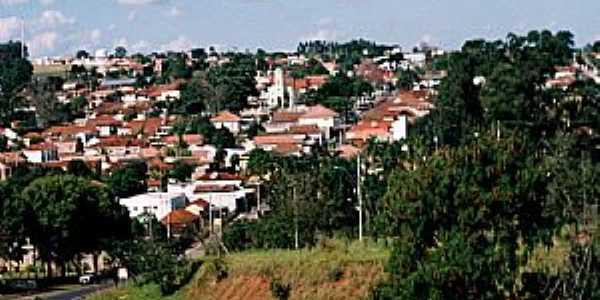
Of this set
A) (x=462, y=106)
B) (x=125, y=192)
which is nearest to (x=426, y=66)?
(x=125, y=192)

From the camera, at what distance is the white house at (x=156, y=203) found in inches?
1468

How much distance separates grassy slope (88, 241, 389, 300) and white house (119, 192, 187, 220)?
61.5ft

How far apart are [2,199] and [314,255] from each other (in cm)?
1228

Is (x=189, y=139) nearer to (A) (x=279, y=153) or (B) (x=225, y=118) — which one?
(B) (x=225, y=118)

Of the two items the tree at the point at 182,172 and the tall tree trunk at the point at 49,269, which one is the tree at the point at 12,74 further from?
the tall tree trunk at the point at 49,269

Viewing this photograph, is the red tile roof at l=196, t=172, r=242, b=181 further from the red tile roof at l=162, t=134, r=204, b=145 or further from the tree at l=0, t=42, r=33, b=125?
the tree at l=0, t=42, r=33, b=125

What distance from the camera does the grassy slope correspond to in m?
15.6

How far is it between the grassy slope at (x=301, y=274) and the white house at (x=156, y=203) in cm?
1875

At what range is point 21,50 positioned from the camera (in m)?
107

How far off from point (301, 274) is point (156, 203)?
22.4 meters

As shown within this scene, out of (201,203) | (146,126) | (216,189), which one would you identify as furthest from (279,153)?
(146,126)

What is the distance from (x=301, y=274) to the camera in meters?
16.2

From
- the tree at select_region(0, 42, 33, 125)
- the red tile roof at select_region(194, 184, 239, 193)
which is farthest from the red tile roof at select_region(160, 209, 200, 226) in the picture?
the tree at select_region(0, 42, 33, 125)

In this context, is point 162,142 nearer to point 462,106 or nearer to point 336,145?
point 336,145
